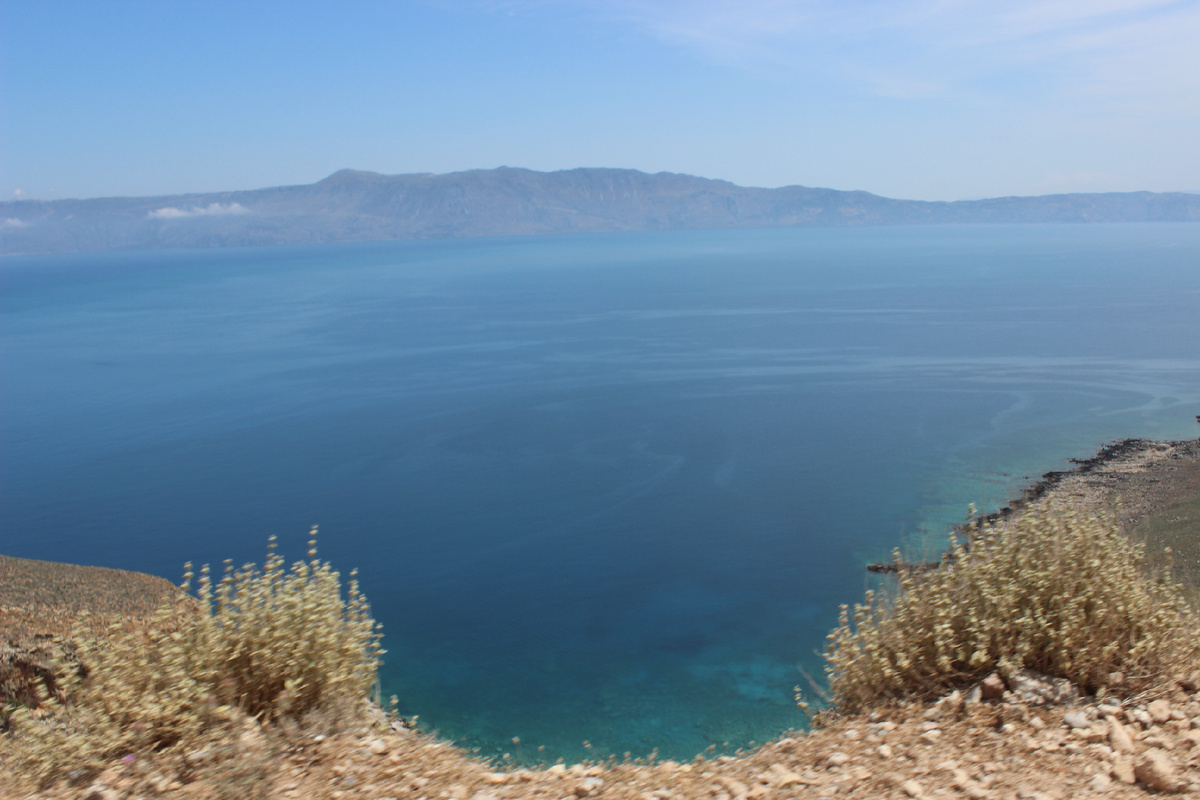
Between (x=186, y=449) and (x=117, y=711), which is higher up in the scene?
(x=117, y=711)

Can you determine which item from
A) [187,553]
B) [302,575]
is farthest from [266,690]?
[187,553]

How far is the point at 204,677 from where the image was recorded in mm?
4820

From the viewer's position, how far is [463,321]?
9181 centimetres

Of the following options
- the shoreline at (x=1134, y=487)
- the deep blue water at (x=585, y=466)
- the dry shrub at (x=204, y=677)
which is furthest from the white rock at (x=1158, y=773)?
the shoreline at (x=1134, y=487)

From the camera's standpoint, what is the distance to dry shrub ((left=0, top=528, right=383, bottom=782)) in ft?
13.9

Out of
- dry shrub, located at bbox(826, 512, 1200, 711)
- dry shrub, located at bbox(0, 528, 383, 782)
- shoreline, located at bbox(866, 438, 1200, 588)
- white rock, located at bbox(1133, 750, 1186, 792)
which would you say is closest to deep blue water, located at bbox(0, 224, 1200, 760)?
shoreline, located at bbox(866, 438, 1200, 588)

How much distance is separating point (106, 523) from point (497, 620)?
1945 cm

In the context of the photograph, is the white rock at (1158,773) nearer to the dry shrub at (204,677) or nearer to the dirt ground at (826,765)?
the dirt ground at (826,765)

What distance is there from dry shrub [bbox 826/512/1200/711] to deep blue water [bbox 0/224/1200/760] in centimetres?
1272

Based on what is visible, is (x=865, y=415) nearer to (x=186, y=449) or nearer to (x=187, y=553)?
(x=187, y=553)

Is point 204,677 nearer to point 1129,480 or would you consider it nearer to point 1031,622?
point 1031,622

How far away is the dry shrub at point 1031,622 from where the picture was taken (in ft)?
16.6

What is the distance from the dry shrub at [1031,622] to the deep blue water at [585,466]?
41.7 ft

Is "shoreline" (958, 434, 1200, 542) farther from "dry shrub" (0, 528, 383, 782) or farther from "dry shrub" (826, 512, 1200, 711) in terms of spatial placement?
"dry shrub" (0, 528, 383, 782)
